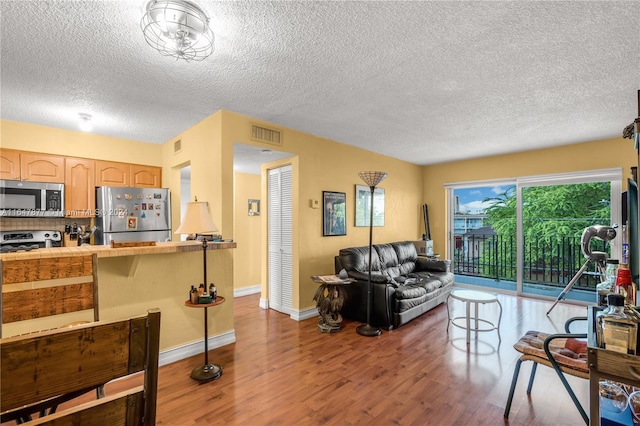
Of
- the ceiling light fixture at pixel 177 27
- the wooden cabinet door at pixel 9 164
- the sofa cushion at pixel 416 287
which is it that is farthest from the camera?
the sofa cushion at pixel 416 287

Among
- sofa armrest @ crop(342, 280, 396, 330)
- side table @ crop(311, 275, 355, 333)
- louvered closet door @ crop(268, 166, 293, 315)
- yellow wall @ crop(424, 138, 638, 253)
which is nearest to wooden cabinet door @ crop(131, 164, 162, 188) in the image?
louvered closet door @ crop(268, 166, 293, 315)

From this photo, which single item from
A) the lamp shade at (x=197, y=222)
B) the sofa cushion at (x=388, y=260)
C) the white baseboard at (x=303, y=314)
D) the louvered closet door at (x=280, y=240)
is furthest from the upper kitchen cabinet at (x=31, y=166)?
the sofa cushion at (x=388, y=260)

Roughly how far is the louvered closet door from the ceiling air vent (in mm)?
577

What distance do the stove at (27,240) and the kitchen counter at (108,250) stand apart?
1685 mm

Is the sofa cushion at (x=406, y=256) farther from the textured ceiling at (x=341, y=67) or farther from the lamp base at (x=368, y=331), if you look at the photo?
the textured ceiling at (x=341, y=67)

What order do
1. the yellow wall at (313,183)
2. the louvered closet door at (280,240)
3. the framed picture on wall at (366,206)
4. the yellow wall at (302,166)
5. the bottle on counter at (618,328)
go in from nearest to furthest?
1. the bottle on counter at (618,328)
2. the yellow wall at (302,166)
3. the yellow wall at (313,183)
4. the louvered closet door at (280,240)
5. the framed picture on wall at (366,206)

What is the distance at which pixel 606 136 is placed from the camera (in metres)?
4.25

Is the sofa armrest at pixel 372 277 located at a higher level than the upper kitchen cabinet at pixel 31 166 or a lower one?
lower

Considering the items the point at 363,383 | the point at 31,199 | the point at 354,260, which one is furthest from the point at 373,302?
the point at 31,199

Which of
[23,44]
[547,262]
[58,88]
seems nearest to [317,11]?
[23,44]

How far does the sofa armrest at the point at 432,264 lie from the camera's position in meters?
5.05

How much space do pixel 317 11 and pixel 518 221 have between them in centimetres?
525

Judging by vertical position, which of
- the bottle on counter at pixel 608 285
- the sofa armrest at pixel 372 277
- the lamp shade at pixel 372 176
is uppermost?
the lamp shade at pixel 372 176

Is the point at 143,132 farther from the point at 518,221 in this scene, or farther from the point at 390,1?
the point at 518,221
